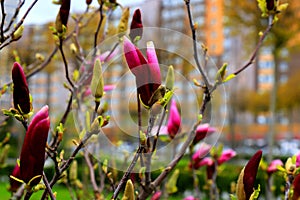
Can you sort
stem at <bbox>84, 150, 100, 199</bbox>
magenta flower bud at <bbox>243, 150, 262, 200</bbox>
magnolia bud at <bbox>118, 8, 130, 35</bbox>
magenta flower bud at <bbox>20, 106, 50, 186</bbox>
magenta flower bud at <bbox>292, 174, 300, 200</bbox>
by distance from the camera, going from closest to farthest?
magenta flower bud at <bbox>20, 106, 50, 186</bbox> < magenta flower bud at <bbox>243, 150, 262, 200</bbox> < magenta flower bud at <bbox>292, 174, 300, 200</bbox> < magnolia bud at <bbox>118, 8, 130, 35</bbox> < stem at <bbox>84, 150, 100, 199</bbox>

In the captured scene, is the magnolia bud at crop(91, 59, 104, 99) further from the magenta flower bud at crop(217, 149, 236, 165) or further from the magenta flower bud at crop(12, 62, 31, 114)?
the magenta flower bud at crop(217, 149, 236, 165)

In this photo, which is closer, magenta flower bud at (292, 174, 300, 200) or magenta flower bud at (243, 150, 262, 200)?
magenta flower bud at (243, 150, 262, 200)

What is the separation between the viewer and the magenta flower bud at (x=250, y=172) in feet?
2.61

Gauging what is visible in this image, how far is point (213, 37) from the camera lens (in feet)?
58.6

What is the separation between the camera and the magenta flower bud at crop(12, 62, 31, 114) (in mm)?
734

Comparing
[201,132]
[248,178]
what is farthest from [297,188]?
[201,132]

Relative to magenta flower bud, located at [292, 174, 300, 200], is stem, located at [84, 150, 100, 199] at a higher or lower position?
lower

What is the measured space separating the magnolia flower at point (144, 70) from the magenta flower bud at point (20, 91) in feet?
0.56

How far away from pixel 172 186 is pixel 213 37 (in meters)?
16.8

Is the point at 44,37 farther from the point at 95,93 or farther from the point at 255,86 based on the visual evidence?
the point at 255,86

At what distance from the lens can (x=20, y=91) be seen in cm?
75

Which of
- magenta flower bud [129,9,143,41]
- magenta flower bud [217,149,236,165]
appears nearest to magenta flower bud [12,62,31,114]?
magenta flower bud [129,9,143,41]

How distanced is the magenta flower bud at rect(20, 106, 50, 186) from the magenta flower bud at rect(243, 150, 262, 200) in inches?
13.6

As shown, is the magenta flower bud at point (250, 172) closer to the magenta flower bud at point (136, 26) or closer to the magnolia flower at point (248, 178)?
the magnolia flower at point (248, 178)
